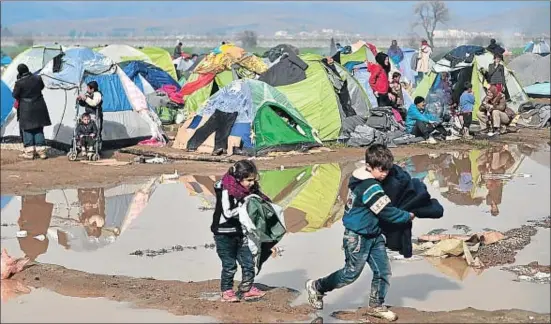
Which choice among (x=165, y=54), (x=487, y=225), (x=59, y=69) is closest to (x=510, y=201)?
(x=487, y=225)

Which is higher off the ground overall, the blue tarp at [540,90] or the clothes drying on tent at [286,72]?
the clothes drying on tent at [286,72]

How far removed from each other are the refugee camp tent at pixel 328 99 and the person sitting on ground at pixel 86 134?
14.8 feet

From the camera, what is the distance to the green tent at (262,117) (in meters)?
16.8

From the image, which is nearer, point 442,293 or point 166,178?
point 442,293

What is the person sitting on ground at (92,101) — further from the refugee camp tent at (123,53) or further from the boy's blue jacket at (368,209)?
the boy's blue jacket at (368,209)

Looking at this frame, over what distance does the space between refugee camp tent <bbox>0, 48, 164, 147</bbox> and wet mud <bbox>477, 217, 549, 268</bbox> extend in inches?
368

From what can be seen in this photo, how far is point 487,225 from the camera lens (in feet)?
36.2

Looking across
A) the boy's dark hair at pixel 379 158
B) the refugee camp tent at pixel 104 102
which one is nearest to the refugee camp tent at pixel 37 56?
the refugee camp tent at pixel 104 102

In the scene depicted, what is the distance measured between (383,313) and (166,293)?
2075 millimetres

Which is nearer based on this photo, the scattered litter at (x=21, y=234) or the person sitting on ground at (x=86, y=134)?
the scattered litter at (x=21, y=234)

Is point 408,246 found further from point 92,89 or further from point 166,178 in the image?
point 92,89

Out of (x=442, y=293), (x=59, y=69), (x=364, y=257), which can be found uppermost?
(x=59, y=69)

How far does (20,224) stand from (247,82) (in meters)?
7.16

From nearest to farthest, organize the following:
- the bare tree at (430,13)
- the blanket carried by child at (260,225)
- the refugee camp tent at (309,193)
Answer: the blanket carried by child at (260,225) → the refugee camp tent at (309,193) → the bare tree at (430,13)
